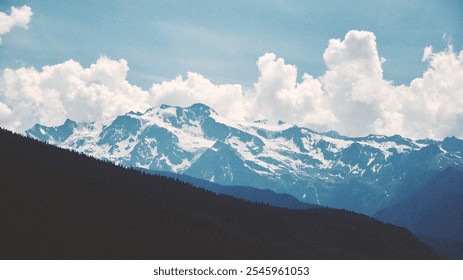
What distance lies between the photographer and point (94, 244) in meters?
196

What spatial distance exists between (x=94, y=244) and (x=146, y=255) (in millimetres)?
18228

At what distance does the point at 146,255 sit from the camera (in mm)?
197375

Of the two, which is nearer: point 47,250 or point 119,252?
point 47,250
